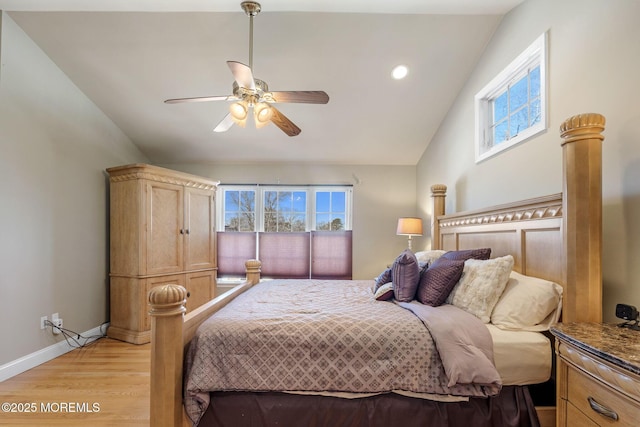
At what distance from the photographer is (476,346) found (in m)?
1.48

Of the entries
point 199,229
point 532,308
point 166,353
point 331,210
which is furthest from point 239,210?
point 532,308

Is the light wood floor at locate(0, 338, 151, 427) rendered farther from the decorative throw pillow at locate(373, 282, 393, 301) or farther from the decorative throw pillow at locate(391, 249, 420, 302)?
the decorative throw pillow at locate(391, 249, 420, 302)

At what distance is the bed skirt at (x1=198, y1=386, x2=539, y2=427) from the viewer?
1.48m

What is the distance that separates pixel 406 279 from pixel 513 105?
5.68 feet

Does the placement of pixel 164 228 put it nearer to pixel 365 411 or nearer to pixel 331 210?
pixel 331 210

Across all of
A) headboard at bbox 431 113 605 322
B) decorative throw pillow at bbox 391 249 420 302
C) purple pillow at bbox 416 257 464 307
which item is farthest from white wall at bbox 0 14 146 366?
headboard at bbox 431 113 605 322

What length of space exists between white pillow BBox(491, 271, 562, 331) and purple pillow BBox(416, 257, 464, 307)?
29 cm

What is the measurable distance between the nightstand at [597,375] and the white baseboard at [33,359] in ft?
12.1

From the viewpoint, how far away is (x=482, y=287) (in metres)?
1.76

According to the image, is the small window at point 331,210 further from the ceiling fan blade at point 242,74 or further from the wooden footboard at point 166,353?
the wooden footboard at point 166,353

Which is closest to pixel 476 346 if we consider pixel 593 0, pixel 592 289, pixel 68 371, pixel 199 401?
pixel 592 289

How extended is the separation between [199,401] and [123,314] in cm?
247

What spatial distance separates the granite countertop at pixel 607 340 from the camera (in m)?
0.97

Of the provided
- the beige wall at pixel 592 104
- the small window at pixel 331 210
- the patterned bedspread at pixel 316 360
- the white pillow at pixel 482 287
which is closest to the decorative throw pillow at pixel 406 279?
the white pillow at pixel 482 287
